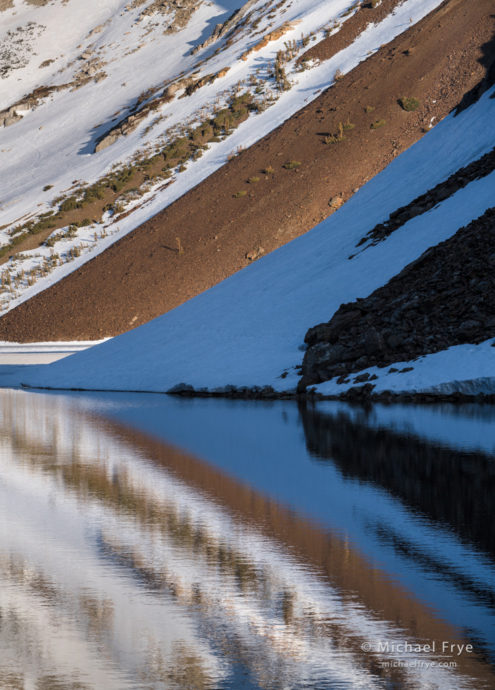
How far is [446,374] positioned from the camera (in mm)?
18906

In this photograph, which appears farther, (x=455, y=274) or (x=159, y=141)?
(x=159, y=141)

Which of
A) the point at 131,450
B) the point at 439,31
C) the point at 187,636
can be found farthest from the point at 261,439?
the point at 439,31

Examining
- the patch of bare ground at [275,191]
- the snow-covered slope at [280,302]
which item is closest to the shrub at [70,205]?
the patch of bare ground at [275,191]

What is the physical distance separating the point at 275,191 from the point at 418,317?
2950 cm

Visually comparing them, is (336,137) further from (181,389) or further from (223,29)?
(223,29)

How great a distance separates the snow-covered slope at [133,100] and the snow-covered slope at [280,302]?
73.4 feet

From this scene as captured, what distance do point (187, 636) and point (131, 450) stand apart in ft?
25.9

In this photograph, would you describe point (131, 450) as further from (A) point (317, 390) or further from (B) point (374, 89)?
(B) point (374, 89)

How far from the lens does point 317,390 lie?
69.5 ft

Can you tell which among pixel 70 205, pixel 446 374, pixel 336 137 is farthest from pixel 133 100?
pixel 446 374

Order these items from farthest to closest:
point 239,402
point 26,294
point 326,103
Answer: point 326,103
point 26,294
point 239,402

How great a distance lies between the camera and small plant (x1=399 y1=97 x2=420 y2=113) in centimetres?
5262

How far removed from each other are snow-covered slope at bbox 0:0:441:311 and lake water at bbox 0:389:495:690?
142 feet

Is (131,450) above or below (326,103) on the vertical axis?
below
